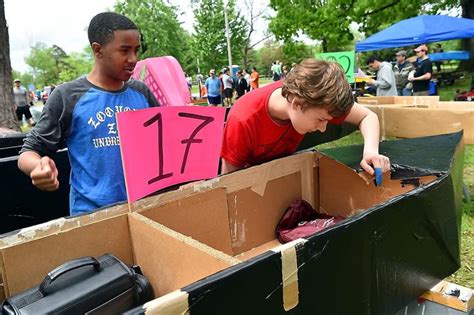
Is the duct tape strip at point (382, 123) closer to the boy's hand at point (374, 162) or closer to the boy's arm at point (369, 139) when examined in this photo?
the boy's arm at point (369, 139)

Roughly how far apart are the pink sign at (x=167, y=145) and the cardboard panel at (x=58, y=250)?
0.42 ft

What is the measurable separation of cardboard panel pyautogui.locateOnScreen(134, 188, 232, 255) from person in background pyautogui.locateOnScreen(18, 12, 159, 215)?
0.73 feet

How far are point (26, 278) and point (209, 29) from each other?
32561mm

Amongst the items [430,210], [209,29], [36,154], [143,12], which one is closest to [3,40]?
[36,154]

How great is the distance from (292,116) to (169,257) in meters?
0.72

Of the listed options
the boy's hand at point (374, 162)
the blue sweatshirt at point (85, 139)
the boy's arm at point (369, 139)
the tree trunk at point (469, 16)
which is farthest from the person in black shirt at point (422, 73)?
the tree trunk at point (469, 16)

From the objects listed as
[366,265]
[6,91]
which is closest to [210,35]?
[6,91]

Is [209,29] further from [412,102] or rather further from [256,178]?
[256,178]

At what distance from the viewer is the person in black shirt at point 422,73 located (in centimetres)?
739

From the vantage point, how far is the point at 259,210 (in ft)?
6.16

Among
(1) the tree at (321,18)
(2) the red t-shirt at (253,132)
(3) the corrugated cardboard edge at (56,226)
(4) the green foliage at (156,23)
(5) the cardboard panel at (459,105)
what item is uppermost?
(4) the green foliage at (156,23)

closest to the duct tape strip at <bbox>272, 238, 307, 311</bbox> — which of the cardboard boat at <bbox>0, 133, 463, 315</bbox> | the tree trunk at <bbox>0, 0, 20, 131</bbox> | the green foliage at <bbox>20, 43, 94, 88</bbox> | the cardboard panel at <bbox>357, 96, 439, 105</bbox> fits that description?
the cardboard boat at <bbox>0, 133, 463, 315</bbox>

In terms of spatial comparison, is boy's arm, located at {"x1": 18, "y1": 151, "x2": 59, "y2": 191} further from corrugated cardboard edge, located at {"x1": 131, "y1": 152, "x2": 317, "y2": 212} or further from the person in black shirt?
the person in black shirt

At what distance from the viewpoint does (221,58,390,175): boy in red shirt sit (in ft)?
4.91
